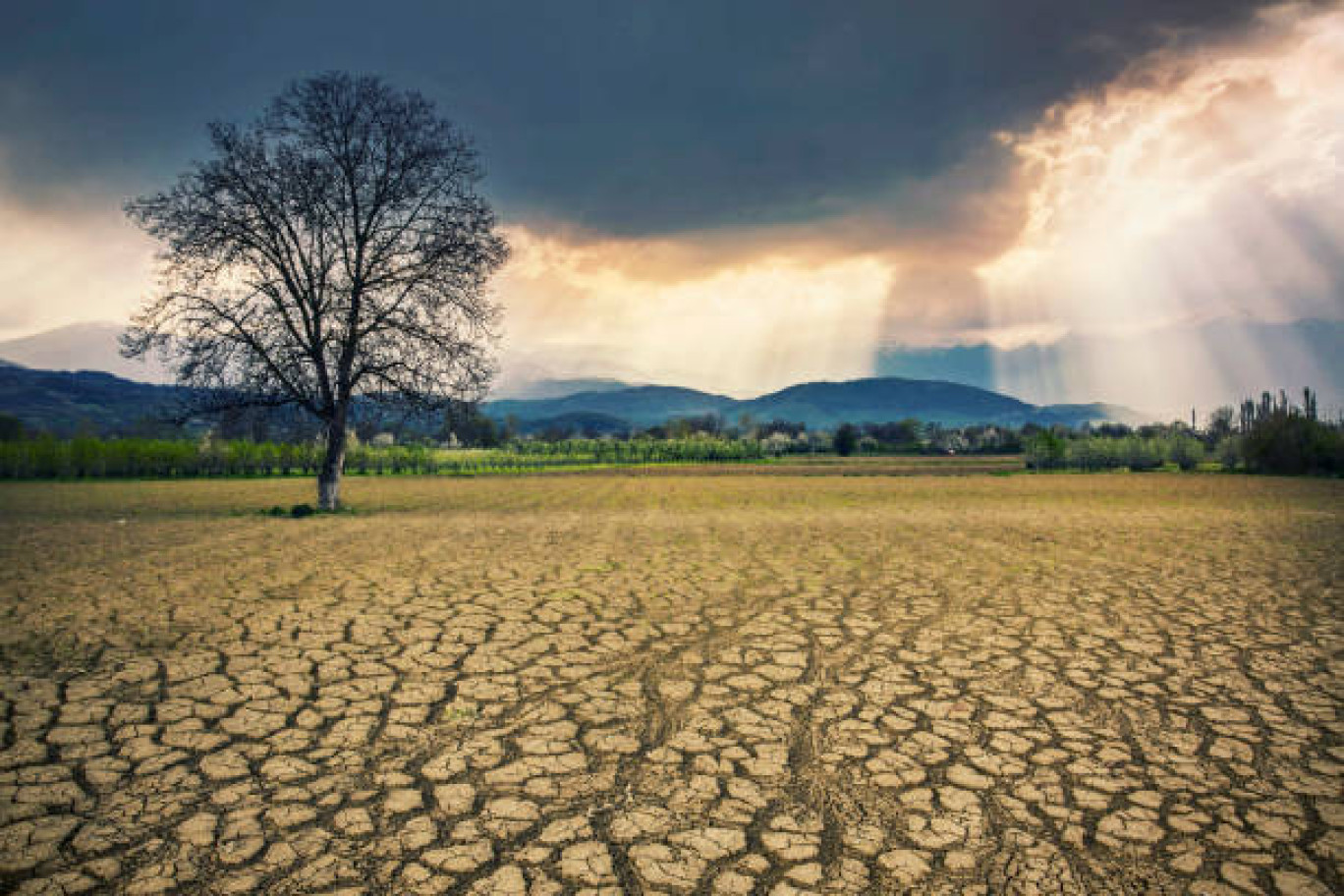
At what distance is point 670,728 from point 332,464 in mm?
19422

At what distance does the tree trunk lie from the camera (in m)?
20.2

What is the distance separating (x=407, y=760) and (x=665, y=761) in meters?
1.82

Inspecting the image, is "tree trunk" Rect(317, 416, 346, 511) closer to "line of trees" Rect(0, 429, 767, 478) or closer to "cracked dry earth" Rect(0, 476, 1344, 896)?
"cracked dry earth" Rect(0, 476, 1344, 896)

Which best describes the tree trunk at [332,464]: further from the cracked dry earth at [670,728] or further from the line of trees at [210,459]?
the line of trees at [210,459]

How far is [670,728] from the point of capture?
16.5 feet

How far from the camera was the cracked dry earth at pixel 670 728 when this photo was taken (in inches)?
134

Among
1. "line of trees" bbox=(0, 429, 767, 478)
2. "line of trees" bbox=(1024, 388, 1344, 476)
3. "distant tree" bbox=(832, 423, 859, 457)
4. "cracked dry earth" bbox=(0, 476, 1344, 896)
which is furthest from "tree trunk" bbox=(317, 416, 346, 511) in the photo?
"distant tree" bbox=(832, 423, 859, 457)

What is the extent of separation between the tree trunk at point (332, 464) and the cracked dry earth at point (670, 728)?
8.77 meters

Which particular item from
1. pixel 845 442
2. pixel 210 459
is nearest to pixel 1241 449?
pixel 845 442

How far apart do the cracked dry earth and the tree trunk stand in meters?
8.77

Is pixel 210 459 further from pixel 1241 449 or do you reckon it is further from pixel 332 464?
pixel 1241 449

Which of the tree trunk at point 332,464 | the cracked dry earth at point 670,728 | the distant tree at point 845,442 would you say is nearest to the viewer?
the cracked dry earth at point 670,728

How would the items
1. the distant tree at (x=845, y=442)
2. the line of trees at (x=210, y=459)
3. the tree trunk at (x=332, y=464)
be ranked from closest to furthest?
the tree trunk at (x=332, y=464) → the line of trees at (x=210, y=459) → the distant tree at (x=845, y=442)

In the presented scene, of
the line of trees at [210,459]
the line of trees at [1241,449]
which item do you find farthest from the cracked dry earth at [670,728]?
the line of trees at [1241,449]
